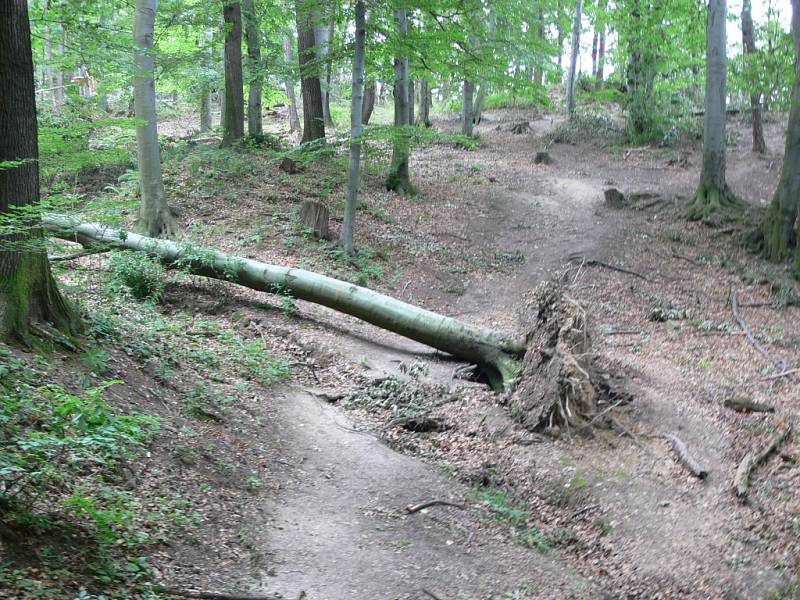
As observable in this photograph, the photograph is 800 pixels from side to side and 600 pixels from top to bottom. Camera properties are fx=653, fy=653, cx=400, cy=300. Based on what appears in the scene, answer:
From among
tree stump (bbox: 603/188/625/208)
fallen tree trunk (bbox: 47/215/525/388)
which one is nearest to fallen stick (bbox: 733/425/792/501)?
fallen tree trunk (bbox: 47/215/525/388)

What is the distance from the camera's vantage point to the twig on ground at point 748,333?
34.7ft

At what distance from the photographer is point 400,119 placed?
1816 cm

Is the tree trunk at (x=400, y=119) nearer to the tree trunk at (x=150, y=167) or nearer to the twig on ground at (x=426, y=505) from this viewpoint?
the tree trunk at (x=150, y=167)

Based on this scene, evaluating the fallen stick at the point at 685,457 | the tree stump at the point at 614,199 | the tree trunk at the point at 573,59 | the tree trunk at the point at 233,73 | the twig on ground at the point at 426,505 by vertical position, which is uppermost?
the tree trunk at the point at 573,59

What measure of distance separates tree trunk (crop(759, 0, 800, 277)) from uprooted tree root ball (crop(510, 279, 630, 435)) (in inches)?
334

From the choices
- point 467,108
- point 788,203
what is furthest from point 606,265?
point 467,108

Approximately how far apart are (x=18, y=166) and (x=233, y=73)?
13.8 metres

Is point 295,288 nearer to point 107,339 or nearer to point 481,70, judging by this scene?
point 107,339

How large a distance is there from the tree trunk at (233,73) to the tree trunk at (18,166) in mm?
12806

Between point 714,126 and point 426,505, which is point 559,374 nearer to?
point 426,505

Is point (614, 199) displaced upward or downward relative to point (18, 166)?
downward

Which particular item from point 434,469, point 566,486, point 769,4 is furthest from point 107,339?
point 769,4

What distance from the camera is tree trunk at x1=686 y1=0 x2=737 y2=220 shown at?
55.6 feet

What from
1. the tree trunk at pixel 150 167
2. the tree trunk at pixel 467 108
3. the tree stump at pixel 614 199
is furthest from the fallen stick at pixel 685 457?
the tree trunk at pixel 467 108
